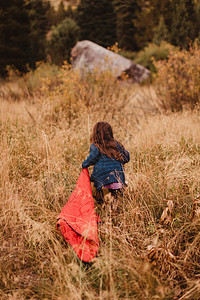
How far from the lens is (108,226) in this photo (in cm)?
191

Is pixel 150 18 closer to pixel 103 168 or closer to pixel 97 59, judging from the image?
pixel 97 59

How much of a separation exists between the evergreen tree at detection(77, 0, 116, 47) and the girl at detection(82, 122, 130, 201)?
1695 cm

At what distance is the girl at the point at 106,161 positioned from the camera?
7.53ft

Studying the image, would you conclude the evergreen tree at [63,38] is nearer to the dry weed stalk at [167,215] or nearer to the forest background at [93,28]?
the forest background at [93,28]

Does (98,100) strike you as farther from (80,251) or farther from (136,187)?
(80,251)

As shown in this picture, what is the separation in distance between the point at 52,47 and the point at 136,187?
13381 millimetres

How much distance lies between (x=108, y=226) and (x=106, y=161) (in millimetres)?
684

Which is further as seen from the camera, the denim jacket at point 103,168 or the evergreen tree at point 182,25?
the evergreen tree at point 182,25

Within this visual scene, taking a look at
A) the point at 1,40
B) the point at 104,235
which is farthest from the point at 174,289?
the point at 1,40

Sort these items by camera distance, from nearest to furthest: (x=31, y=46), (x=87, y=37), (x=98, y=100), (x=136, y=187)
Result: (x=136, y=187)
(x=98, y=100)
(x=31, y=46)
(x=87, y=37)

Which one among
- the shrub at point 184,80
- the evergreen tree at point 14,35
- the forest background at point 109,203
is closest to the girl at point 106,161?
the forest background at point 109,203

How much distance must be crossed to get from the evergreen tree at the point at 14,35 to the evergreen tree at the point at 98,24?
6521mm

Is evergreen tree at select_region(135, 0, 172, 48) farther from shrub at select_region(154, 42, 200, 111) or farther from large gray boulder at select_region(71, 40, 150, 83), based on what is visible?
shrub at select_region(154, 42, 200, 111)

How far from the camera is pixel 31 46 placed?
13633 mm
